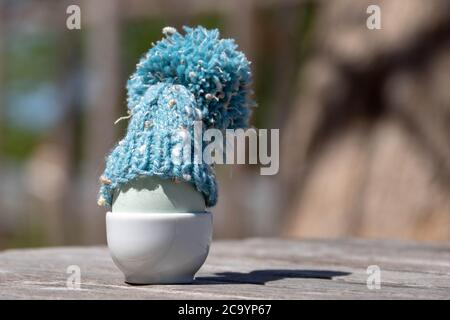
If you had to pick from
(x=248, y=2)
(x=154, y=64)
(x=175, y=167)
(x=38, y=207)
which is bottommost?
(x=38, y=207)

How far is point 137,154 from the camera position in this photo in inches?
79.2

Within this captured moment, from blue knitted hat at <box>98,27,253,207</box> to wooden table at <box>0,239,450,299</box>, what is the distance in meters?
0.23

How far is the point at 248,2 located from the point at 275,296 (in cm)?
429

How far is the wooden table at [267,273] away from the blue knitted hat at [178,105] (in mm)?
229

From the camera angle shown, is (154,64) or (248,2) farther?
(248,2)

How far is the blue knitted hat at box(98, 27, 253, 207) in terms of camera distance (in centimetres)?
201

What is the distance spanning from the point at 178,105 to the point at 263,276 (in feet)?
1.62

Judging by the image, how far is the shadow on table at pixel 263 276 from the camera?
7.06ft
